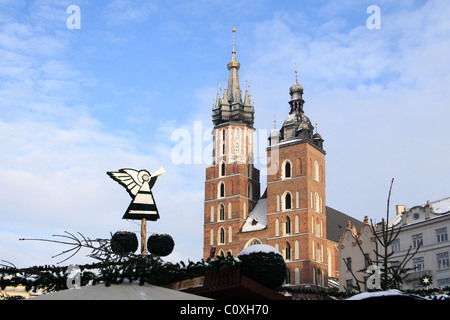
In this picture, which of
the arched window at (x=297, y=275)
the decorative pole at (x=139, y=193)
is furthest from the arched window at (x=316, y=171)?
the decorative pole at (x=139, y=193)

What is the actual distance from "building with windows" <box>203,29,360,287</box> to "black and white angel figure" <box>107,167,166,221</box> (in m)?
41.7

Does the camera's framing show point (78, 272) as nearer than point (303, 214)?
Yes

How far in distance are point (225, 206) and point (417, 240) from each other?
90.7 ft

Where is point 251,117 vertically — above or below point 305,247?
above

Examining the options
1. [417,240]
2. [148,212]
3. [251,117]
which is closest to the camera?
[148,212]

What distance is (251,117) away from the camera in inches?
2611

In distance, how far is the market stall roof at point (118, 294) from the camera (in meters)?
8.65

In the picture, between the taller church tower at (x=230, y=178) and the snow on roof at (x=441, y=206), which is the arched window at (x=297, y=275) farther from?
the snow on roof at (x=441, y=206)

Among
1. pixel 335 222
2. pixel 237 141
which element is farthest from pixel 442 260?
pixel 237 141

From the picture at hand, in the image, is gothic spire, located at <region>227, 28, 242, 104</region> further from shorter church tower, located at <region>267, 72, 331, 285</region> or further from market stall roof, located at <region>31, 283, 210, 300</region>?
market stall roof, located at <region>31, 283, 210, 300</region>

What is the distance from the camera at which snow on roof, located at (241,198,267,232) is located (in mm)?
60181
